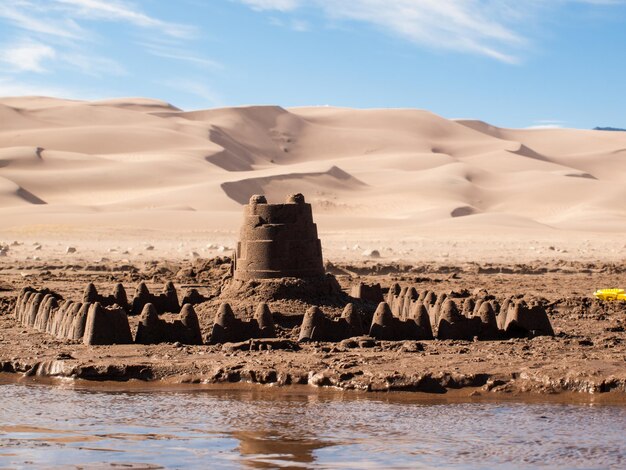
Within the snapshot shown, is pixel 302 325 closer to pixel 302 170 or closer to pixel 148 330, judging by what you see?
pixel 148 330

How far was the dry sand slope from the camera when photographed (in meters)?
43.2

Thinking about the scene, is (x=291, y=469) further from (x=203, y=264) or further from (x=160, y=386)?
(x=203, y=264)

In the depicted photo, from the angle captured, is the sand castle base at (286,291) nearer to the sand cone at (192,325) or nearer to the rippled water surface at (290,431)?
the sand cone at (192,325)

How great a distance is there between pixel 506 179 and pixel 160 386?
6360 centimetres

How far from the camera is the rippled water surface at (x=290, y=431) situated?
682 cm

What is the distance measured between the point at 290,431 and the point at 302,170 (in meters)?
59.1

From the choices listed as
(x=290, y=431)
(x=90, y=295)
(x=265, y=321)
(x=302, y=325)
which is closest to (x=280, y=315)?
(x=265, y=321)

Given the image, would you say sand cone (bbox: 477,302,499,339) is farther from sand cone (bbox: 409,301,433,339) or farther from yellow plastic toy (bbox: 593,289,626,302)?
yellow plastic toy (bbox: 593,289,626,302)

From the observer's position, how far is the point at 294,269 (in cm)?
1298

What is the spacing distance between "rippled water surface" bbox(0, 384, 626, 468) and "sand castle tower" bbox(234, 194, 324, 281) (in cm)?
396

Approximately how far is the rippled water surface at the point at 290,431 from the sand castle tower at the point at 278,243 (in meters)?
3.96

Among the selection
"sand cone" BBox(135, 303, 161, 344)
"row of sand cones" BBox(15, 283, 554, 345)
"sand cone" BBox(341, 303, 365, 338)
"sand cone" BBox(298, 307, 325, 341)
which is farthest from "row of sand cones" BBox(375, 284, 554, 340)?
"sand cone" BBox(135, 303, 161, 344)

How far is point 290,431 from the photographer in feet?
25.0

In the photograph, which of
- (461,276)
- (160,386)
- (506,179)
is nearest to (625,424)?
(160,386)
